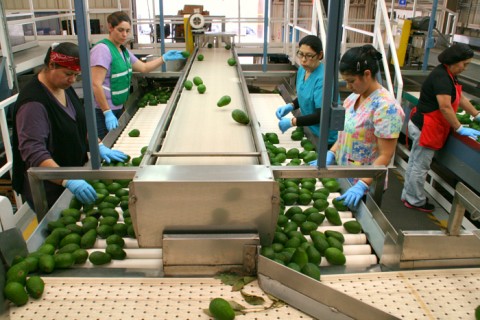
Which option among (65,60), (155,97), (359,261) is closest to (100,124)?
(155,97)

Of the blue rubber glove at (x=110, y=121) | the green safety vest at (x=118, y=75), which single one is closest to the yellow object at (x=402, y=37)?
the green safety vest at (x=118, y=75)

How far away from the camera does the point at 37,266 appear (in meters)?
1.81

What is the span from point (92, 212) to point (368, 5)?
637 inches

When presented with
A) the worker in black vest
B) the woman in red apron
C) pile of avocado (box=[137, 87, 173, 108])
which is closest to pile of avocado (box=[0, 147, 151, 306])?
the worker in black vest

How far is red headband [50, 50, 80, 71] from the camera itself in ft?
8.16

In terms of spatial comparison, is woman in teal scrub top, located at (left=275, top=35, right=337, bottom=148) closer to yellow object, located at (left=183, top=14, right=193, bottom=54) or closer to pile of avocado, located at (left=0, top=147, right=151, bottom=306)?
pile of avocado, located at (left=0, top=147, right=151, bottom=306)

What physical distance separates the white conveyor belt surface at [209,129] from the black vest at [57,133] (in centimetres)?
70

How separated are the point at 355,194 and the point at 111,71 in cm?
304

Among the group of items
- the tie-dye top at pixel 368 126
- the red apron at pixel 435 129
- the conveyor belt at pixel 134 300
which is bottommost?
the red apron at pixel 435 129

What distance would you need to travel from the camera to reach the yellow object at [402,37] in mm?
7297

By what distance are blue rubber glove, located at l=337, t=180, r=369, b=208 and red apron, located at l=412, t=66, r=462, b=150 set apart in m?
2.94

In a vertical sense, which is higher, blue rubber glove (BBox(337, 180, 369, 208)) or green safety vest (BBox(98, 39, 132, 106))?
green safety vest (BBox(98, 39, 132, 106))

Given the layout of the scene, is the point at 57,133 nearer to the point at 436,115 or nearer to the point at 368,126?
the point at 368,126

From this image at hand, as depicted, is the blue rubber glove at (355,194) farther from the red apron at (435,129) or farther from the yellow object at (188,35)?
the yellow object at (188,35)
